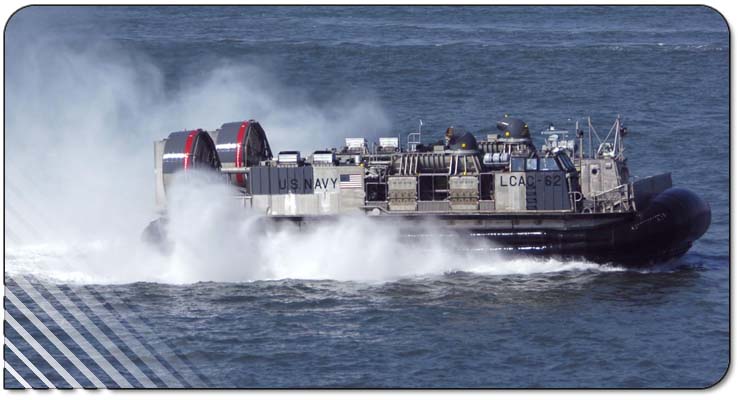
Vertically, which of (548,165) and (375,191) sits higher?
(548,165)

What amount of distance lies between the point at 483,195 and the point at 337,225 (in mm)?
4287

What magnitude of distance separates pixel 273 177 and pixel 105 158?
41.4 ft

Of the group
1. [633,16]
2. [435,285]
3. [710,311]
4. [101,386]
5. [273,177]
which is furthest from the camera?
[633,16]

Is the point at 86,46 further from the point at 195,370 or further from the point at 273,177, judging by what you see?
the point at 195,370

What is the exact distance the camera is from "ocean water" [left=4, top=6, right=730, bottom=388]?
32.0m

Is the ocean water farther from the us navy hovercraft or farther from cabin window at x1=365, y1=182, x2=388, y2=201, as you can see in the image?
cabin window at x1=365, y1=182, x2=388, y2=201

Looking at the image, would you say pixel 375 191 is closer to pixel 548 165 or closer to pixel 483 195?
pixel 483 195

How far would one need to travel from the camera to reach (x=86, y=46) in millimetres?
68938

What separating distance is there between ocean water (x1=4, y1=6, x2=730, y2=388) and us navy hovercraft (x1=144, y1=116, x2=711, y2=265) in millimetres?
678

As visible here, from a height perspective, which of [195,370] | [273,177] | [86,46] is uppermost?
[86,46]

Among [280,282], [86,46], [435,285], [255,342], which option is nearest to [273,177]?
[280,282]

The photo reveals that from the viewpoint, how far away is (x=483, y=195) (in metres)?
40.9

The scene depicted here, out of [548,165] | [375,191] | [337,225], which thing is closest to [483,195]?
[548,165]

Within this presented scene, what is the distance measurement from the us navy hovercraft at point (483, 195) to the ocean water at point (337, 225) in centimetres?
68
